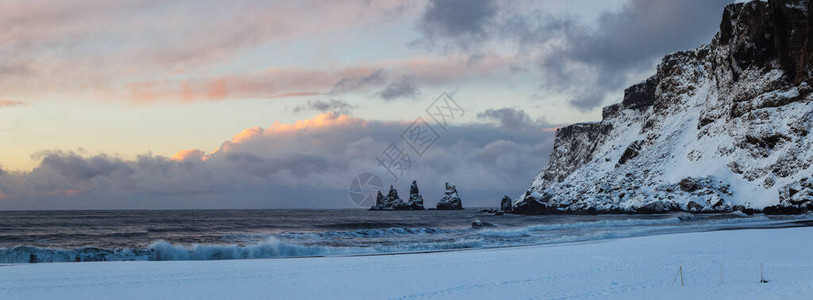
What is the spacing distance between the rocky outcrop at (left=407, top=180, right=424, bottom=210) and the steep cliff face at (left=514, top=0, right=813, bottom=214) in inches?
3209

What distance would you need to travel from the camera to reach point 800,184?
200 ft

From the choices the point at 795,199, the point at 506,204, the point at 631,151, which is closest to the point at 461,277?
the point at 795,199

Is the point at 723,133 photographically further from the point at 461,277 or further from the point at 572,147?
the point at 461,277

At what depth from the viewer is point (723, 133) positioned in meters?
81.6

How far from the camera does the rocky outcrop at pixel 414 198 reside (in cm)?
18900

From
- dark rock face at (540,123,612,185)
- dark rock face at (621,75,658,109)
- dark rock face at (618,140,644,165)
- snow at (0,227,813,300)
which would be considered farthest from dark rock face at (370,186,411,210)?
snow at (0,227,813,300)

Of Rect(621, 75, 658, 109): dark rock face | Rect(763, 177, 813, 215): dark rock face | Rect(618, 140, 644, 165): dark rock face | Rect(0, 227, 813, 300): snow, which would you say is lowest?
Rect(0, 227, 813, 300): snow

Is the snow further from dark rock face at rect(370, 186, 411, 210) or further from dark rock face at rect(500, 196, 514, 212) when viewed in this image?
dark rock face at rect(370, 186, 411, 210)

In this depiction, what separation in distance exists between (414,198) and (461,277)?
172904mm

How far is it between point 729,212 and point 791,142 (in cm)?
1125

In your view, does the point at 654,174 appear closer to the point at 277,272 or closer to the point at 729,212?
the point at 729,212

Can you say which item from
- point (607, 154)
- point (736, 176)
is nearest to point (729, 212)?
point (736, 176)

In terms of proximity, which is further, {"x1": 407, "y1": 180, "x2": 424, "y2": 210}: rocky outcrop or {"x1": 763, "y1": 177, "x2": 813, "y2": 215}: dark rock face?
{"x1": 407, "y1": 180, "x2": 424, "y2": 210}: rocky outcrop

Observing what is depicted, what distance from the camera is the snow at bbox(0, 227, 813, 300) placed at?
14.3m
